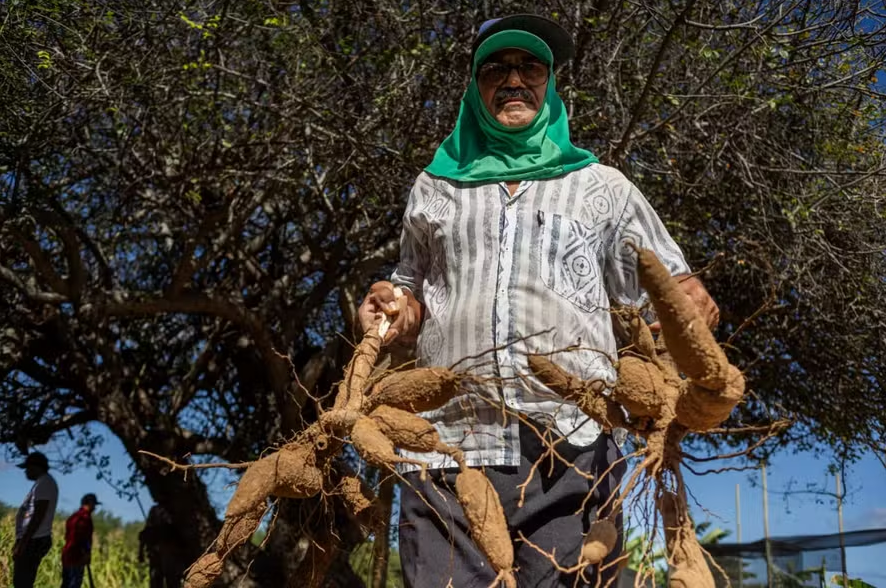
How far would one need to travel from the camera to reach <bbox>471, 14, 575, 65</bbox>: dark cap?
2564 mm

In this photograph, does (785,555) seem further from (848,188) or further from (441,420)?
(441,420)

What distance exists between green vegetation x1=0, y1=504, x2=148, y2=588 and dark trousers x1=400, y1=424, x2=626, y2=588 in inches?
249

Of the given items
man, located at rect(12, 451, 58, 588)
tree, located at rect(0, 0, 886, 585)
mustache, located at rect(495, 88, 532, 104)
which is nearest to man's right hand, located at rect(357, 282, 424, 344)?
mustache, located at rect(495, 88, 532, 104)

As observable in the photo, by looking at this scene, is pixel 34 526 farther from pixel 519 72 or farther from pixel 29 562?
pixel 519 72

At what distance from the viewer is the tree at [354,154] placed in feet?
18.0

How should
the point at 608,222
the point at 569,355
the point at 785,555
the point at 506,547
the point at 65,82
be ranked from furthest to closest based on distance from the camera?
the point at 785,555
the point at 65,82
the point at 608,222
the point at 569,355
the point at 506,547

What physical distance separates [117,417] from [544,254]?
592 centimetres

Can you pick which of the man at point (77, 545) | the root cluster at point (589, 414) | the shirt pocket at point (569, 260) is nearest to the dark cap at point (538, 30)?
the shirt pocket at point (569, 260)

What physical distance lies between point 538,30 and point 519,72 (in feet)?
0.57

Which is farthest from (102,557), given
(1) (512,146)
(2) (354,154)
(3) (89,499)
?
(1) (512,146)

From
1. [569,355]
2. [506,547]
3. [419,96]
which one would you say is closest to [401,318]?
[569,355]

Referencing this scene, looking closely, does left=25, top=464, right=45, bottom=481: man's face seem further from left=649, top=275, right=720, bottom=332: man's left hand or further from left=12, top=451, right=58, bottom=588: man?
left=649, top=275, right=720, bottom=332: man's left hand

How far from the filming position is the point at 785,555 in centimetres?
718

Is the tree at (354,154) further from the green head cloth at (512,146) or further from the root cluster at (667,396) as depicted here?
the root cluster at (667,396)
